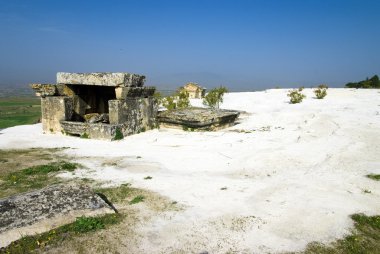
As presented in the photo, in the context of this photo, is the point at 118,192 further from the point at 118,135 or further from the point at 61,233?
the point at 118,135

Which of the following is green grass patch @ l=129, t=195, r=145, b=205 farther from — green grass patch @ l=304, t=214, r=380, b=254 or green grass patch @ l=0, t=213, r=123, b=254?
green grass patch @ l=304, t=214, r=380, b=254

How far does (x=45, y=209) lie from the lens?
4.30m

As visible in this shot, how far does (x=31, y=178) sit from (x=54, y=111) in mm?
5736

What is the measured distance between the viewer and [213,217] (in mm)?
4578

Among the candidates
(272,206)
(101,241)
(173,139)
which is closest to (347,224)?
(272,206)

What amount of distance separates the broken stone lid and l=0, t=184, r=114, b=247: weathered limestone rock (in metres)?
6.47

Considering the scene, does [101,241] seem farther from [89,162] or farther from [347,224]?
[89,162]

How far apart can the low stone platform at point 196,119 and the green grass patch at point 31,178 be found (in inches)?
206

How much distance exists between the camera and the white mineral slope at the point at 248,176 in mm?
4105

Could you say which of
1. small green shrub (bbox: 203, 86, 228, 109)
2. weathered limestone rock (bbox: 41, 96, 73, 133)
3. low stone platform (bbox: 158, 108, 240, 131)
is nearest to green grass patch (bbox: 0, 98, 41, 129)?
weathered limestone rock (bbox: 41, 96, 73, 133)

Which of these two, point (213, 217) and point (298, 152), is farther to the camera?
point (298, 152)

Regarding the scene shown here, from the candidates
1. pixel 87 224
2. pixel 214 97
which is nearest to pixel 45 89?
pixel 87 224

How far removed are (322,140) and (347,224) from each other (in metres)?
5.44

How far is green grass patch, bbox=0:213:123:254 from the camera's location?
3656mm
